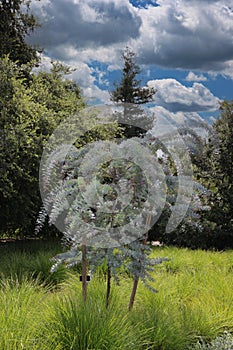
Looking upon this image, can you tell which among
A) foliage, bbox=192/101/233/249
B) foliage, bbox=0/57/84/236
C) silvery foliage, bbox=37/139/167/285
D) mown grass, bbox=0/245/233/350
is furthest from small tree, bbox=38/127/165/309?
foliage, bbox=192/101/233/249

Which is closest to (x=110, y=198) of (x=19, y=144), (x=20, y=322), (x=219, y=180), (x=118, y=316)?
(x=118, y=316)

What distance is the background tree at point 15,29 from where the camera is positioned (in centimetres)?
926

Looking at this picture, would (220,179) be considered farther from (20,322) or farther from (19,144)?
(20,322)

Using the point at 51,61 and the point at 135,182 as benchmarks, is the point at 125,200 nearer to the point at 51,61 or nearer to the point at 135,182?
the point at 135,182

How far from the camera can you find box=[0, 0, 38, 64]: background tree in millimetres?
9258

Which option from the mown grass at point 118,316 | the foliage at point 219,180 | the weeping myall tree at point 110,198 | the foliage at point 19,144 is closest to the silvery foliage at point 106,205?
the weeping myall tree at point 110,198

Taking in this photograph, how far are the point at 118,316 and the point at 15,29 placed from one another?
8.40 meters

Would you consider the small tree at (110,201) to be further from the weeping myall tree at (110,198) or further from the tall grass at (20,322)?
the tall grass at (20,322)

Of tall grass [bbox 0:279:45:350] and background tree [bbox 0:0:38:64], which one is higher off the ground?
background tree [bbox 0:0:38:64]

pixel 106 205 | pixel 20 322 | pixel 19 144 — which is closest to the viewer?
pixel 20 322

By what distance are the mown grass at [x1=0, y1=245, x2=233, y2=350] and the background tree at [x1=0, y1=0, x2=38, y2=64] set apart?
6.23m

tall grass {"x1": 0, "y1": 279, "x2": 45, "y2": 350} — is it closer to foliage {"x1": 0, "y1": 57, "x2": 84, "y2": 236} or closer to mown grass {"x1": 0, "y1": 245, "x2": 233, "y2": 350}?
mown grass {"x1": 0, "y1": 245, "x2": 233, "y2": 350}

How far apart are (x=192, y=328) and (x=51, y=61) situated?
8127 millimetres

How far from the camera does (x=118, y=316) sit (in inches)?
121
